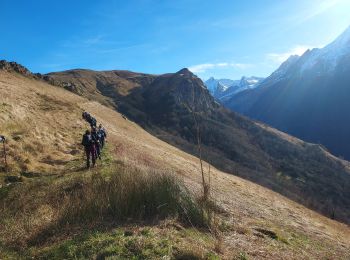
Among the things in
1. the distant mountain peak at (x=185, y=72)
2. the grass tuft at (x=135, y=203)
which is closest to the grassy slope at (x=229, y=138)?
the distant mountain peak at (x=185, y=72)

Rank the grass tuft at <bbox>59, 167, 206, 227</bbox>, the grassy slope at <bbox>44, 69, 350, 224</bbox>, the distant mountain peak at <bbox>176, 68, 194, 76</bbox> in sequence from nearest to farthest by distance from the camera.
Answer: the grass tuft at <bbox>59, 167, 206, 227</bbox>, the grassy slope at <bbox>44, 69, 350, 224</bbox>, the distant mountain peak at <bbox>176, 68, 194, 76</bbox>

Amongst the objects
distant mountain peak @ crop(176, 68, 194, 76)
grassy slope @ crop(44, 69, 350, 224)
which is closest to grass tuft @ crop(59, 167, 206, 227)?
grassy slope @ crop(44, 69, 350, 224)

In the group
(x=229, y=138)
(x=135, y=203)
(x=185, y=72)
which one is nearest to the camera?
(x=135, y=203)

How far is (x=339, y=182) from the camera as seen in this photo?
12006 cm

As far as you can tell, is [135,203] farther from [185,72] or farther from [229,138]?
[185,72]

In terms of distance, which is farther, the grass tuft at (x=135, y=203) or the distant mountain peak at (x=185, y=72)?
the distant mountain peak at (x=185, y=72)

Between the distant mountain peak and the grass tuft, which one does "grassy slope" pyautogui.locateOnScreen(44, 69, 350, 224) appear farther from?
the grass tuft

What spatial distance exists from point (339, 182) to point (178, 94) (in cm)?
6848

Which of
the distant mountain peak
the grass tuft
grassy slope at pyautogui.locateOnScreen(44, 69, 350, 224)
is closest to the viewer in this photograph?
the grass tuft

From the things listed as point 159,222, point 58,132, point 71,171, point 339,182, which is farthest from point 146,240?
point 339,182

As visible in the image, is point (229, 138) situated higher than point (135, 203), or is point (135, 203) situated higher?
point (135, 203)

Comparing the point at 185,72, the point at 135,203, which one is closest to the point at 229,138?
the point at 185,72

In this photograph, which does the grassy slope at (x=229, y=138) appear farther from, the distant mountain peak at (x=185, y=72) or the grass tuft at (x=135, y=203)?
the grass tuft at (x=135, y=203)

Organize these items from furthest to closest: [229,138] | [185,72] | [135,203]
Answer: [185,72], [229,138], [135,203]
